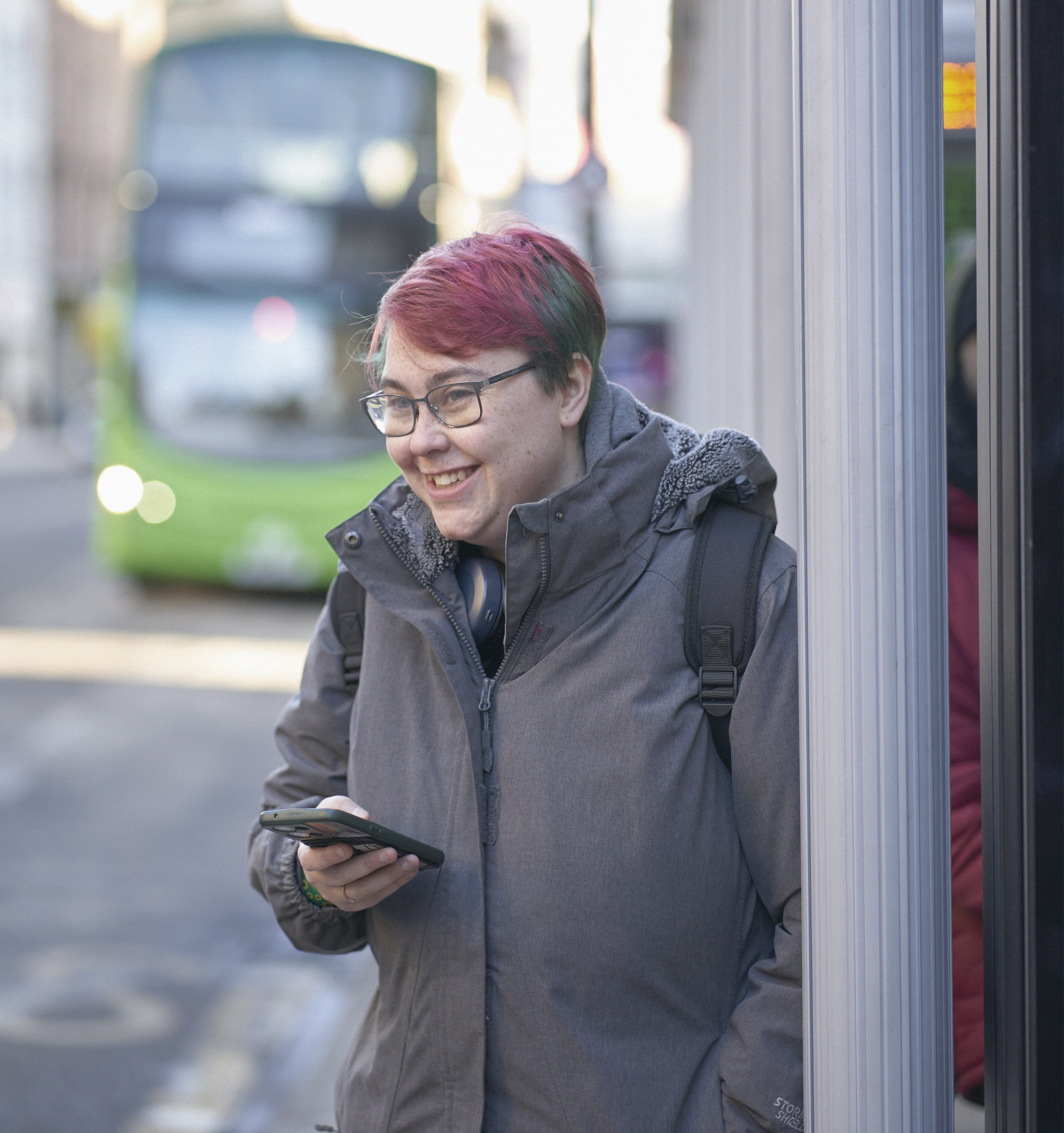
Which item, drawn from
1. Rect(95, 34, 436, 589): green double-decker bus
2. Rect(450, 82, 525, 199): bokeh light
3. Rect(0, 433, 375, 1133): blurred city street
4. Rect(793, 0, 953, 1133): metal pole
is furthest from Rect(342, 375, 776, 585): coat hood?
Rect(450, 82, 525, 199): bokeh light

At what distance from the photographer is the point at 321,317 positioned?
11.0m

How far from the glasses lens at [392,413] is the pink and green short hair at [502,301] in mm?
77

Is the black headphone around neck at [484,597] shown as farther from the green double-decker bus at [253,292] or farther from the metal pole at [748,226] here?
the green double-decker bus at [253,292]

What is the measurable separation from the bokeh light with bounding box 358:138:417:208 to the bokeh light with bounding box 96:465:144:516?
2.86 meters

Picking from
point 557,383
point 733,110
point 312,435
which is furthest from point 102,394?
point 557,383

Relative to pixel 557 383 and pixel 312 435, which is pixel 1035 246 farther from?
pixel 312 435

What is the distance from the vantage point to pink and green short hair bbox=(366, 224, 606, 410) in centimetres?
156

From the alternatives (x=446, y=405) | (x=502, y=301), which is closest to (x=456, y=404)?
(x=446, y=405)

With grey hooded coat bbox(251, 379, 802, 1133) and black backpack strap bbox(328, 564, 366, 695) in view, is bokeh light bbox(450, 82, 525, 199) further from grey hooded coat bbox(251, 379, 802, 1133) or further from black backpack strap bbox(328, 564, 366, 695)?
grey hooded coat bbox(251, 379, 802, 1133)

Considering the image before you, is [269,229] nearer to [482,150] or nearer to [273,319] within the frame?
[273,319]

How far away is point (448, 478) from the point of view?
163 cm

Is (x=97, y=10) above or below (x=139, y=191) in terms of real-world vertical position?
above

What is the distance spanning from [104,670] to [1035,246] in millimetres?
8331

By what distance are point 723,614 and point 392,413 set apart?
0.45 meters
